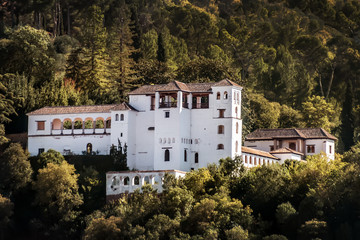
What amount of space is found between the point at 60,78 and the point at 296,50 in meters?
36.4

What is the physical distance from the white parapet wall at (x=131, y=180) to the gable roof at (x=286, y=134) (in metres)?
15.6

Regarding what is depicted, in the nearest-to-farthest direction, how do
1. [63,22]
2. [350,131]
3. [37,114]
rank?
[37,114], [350,131], [63,22]

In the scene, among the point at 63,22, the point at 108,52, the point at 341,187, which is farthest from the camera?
the point at 63,22

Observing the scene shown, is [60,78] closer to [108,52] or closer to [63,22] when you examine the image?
[108,52]

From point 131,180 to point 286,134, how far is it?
65.0 ft

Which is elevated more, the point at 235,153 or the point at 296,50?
the point at 296,50

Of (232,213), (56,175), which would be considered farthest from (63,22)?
(232,213)

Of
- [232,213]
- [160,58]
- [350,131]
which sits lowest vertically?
[232,213]

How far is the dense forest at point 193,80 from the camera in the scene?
64312 millimetres

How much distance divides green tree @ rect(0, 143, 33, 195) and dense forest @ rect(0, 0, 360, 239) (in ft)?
0.35

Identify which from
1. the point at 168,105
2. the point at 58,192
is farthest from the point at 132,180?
the point at 168,105

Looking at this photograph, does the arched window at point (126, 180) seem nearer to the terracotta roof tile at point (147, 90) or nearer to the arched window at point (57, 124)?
the terracotta roof tile at point (147, 90)

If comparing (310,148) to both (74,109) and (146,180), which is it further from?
(74,109)

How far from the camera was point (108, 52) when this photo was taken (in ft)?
298
